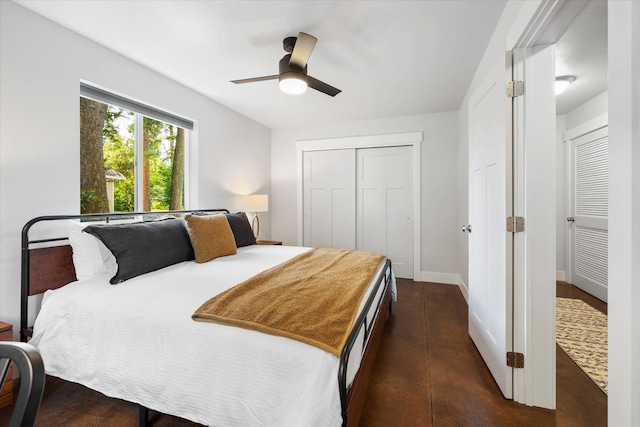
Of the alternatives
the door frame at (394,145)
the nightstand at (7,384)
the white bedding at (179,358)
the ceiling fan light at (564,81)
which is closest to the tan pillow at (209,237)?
the white bedding at (179,358)

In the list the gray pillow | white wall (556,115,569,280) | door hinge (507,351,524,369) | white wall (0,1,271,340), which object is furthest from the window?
white wall (556,115,569,280)

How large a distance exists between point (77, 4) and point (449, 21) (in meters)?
2.55

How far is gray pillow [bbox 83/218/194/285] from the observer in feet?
5.99

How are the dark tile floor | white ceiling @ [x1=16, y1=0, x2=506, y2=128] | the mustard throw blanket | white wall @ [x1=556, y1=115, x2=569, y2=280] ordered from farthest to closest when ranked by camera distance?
white wall @ [x1=556, y1=115, x2=569, y2=280] < white ceiling @ [x1=16, y1=0, x2=506, y2=128] < the dark tile floor < the mustard throw blanket

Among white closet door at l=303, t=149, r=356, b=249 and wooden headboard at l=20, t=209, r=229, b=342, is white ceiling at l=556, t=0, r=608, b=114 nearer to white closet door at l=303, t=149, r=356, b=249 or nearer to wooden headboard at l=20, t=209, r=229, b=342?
white closet door at l=303, t=149, r=356, b=249

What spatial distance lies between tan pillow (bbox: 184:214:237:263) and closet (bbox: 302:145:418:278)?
7.43ft

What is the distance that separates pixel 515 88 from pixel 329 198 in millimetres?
3264

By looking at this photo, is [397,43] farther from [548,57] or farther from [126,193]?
[126,193]

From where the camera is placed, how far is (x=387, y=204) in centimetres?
441

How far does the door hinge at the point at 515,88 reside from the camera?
1.61 metres

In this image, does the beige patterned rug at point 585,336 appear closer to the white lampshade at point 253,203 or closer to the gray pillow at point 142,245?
the gray pillow at point 142,245

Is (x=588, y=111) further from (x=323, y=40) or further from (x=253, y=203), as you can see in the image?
(x=253, y=203)

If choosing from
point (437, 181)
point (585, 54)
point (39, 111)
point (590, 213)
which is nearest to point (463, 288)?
point (437, 181)

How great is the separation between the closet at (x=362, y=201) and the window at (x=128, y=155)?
210cm
